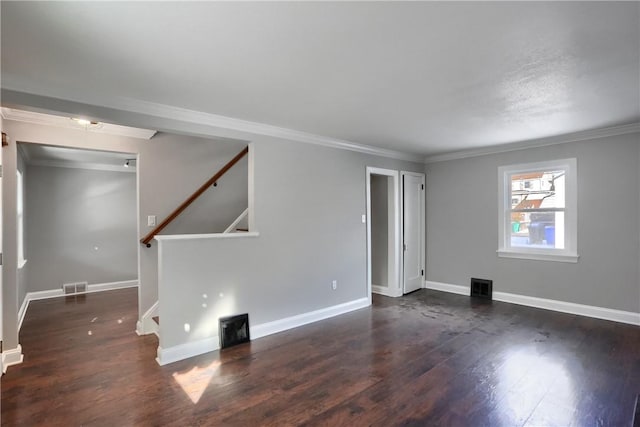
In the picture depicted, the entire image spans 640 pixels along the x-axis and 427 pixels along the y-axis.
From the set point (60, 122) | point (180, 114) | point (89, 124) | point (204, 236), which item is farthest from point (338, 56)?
point (60, 122)

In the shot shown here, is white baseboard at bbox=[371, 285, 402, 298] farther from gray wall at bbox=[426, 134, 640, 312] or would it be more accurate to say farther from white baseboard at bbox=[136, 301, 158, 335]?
white baseboard at bbox=[136, 301, 158, 335]

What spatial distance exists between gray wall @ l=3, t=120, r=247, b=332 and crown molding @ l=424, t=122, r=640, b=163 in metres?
3.45

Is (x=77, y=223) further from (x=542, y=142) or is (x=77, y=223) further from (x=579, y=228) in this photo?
(x=579, y=228)

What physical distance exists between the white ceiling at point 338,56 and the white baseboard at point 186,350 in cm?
227

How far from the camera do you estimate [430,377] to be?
8.78 ft

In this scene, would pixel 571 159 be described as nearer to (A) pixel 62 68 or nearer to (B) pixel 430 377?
(B) pixel 430 377

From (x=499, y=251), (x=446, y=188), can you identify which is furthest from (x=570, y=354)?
(x=446, y=188)

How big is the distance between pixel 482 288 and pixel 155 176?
5058mm

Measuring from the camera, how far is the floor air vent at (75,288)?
5625 millimetres

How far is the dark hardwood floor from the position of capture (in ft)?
7.14

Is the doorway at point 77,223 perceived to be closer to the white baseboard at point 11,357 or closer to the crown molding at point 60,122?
the crown molding at point 60,122

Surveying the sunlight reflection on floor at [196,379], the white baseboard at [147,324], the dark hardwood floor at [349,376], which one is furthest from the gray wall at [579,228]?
the white baseboard at [147,324]

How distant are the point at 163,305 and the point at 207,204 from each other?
184cm

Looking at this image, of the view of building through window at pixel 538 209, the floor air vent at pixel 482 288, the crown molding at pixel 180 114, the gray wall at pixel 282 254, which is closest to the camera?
the crown molding at pixel 180 114
